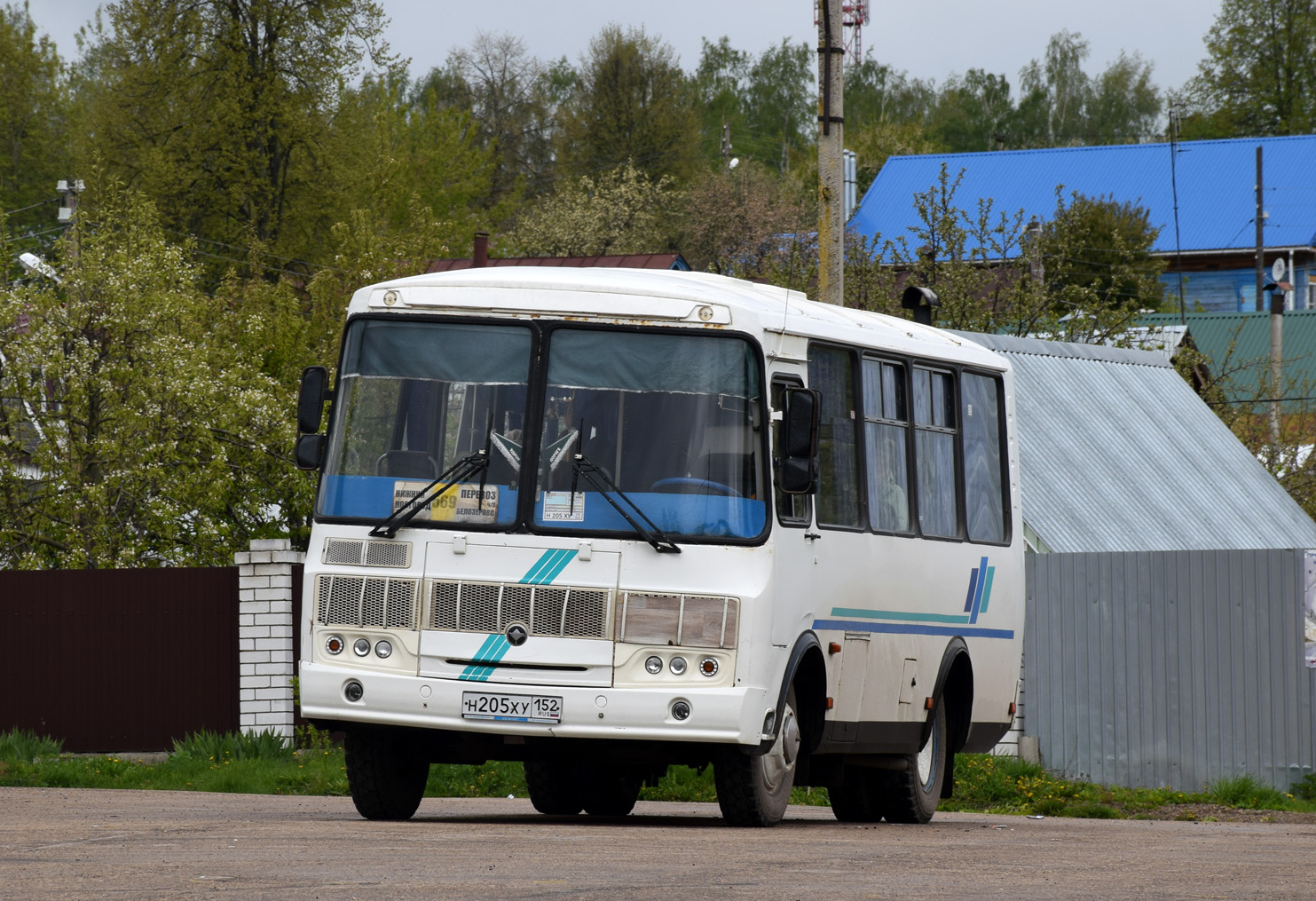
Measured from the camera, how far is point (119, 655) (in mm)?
20750

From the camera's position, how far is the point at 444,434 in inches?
439

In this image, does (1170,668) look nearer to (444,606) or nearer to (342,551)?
(444,606)

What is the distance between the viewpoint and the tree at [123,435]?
23.8 meters

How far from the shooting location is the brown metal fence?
67.4 feet

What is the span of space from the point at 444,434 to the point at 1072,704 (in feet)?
28.1

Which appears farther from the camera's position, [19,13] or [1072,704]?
[19,13]

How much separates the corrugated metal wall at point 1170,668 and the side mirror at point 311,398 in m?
8.69

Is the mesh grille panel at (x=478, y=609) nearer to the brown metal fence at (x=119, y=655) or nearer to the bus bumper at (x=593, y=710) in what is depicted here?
the bus bumper at (x=593, y=710)

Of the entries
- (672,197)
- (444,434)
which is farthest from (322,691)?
(672,197)

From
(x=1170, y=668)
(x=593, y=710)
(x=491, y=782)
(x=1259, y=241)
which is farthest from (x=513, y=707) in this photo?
(x=1259, y=241)

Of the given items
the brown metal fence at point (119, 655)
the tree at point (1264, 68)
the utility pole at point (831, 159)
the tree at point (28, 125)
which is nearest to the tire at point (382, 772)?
the brown metal fence at point (119, 655)

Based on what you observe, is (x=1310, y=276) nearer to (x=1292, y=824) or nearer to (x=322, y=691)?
(x=1292, y=824)

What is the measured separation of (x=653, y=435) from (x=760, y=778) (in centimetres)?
189

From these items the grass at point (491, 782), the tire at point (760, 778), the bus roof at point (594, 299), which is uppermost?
the bus roof at point (594, 299)
